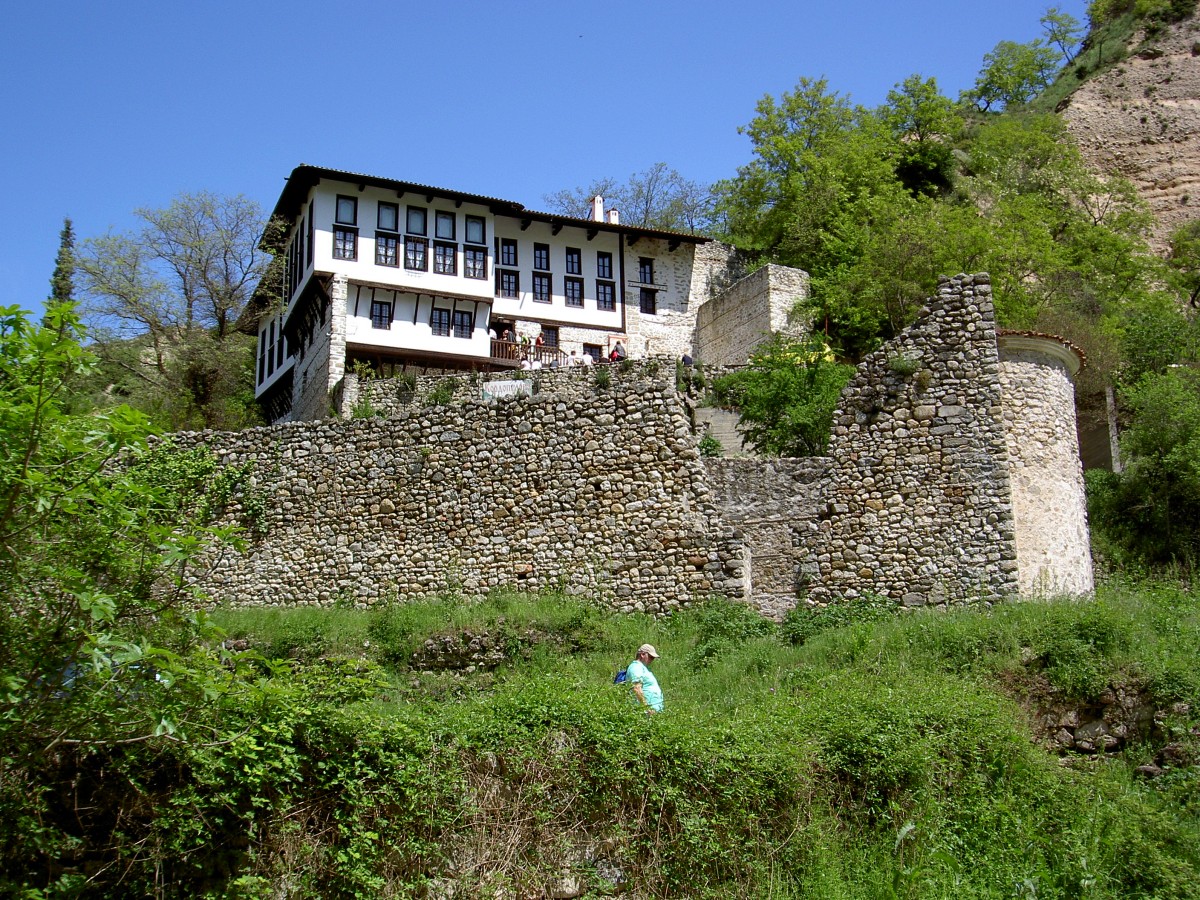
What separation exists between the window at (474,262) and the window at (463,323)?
4.62 feet

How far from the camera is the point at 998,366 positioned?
16750mm

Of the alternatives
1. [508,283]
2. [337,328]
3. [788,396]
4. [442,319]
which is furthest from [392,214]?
[788,396]

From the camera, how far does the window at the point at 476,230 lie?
36.7 meters

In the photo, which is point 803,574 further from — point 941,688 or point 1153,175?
point 1153,175

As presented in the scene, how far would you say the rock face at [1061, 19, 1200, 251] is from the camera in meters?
50.2

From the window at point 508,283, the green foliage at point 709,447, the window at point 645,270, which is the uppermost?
the window at point 645,270

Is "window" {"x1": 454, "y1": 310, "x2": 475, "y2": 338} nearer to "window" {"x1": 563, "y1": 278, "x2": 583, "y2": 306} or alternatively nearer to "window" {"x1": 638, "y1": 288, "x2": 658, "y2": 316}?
"window" {"x1": 563, "y1": 278, "x2": 583, "y2": 306}

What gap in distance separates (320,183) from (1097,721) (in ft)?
96.9

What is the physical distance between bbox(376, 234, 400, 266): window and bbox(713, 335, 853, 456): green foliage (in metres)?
12.3

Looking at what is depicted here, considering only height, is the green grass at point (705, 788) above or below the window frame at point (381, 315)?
below

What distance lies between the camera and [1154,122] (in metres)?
52.5

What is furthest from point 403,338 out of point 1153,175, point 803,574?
point 1153,175

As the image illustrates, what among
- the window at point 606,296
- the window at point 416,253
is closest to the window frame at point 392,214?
the window at point 416,253

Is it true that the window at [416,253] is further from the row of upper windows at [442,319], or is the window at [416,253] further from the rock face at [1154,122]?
the rock face at [1154,122]
